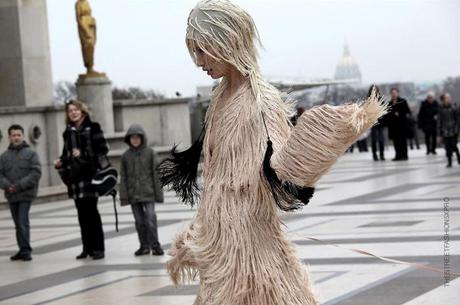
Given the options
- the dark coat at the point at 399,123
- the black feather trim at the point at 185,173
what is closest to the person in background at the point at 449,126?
the dark coat at the point at 399,123

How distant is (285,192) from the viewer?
495 centimetres

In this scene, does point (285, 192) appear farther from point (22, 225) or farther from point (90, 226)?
point (22, 225)

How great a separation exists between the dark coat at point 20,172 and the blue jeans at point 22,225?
0.33 feet

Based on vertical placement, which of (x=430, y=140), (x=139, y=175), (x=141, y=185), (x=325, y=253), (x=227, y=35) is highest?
(x=227, y=35)

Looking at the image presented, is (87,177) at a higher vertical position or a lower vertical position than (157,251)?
higher

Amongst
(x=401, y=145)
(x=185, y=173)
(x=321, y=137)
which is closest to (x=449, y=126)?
(x=401, y=145)

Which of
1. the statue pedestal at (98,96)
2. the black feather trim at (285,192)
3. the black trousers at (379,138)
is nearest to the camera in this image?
the black feather trim at (285,192)

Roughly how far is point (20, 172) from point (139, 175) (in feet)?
4.78

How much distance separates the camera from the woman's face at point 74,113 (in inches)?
508

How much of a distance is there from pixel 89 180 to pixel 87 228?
52cm

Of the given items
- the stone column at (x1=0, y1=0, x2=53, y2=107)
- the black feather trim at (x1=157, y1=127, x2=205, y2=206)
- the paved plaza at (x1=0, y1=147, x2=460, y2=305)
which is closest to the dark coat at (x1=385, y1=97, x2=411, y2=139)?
the paved plaza at (x1=0, y1=147, x2=460, y2=305)

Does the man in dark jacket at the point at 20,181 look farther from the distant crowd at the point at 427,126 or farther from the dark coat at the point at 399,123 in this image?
the dark coat at the point at 399,123

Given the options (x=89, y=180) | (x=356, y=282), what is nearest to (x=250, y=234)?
(x=356, y=282)

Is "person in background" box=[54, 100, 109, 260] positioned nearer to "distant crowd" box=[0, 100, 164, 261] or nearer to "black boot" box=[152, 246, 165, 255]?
"distant crowd" box=[0, 100, 164, 261]
